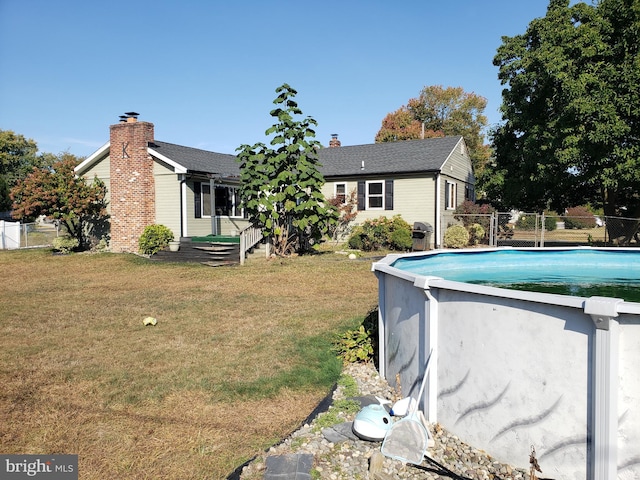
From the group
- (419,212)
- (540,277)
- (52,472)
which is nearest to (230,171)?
(419,212)

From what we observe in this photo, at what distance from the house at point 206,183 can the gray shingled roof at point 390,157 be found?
53mm

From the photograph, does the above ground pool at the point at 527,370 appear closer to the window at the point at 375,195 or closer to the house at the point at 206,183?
the house at the point at 206,183

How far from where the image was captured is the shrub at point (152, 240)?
61.1ft

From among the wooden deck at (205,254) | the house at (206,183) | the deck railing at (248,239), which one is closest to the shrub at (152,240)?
the wooden deck at (205,254)

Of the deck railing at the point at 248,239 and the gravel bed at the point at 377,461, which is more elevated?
the deck railing at the point at 248,239

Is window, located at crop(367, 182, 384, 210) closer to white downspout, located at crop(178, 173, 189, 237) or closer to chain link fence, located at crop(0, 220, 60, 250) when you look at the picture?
white downspout, located at crop(178, 173, 189, 237)

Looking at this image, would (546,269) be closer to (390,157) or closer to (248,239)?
(248,239)

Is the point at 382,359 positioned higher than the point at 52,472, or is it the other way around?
the point at 382,359

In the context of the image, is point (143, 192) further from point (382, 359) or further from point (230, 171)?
point (382, 359)

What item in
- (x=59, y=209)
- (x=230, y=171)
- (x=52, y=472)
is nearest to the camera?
(x=52, y=472)

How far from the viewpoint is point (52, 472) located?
11.2 feet

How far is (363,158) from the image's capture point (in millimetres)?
24234

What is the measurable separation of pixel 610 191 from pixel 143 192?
20.9 metres

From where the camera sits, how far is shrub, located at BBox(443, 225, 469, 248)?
1967 centimetres
